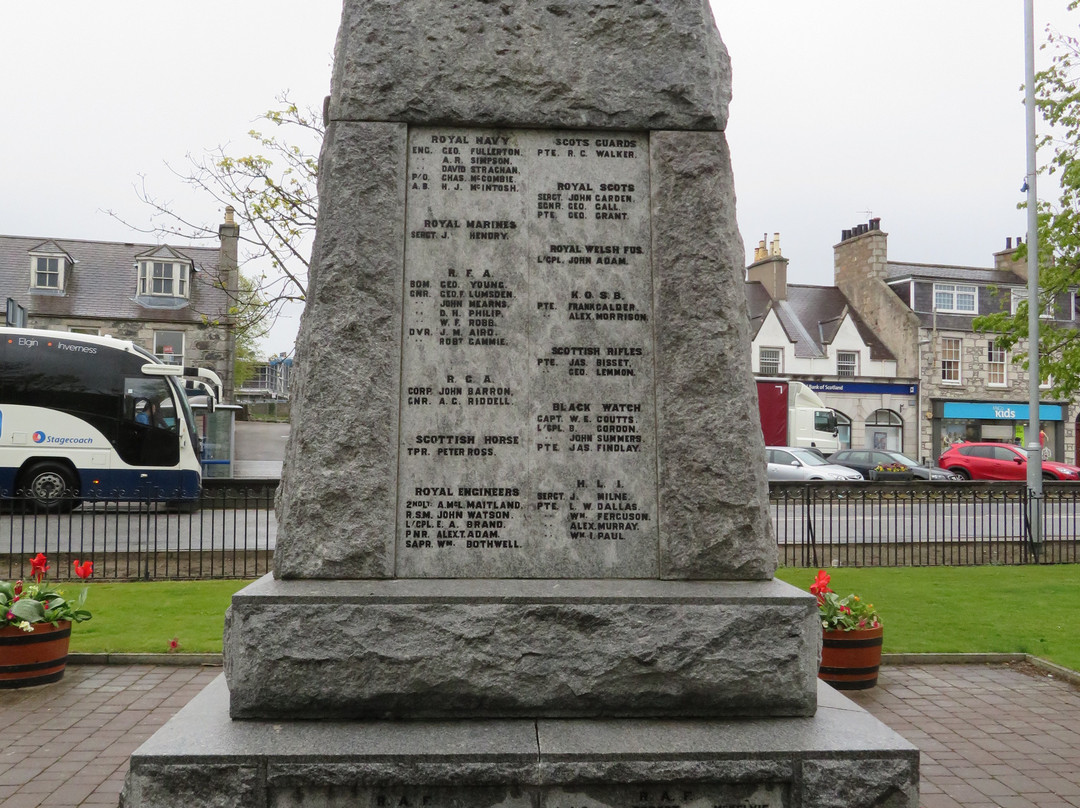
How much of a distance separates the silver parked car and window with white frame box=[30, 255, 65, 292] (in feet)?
101

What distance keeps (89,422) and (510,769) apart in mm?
19561

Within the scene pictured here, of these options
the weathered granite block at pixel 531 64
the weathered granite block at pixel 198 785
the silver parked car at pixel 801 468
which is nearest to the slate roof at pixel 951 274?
the silver parked car at pixel 801 468

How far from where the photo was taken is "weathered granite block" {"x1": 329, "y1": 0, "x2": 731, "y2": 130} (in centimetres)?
429

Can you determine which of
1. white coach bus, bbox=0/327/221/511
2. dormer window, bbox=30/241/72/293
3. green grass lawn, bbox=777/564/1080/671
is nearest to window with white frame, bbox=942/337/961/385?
green grass lawn, bbox=777/564/1080/671

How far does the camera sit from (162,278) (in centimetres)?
4056

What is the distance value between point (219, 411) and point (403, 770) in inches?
1066

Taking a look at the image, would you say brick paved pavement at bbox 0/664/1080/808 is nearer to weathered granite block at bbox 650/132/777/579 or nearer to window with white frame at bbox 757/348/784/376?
weathered granite block at bbox 650/132/777/579

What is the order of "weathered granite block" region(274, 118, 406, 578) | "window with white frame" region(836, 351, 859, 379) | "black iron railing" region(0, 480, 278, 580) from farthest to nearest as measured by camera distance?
"window with white frame" region(836, 351, 859, 379) < "black iron railing" region(0, 480, 278, 580) < "weathered granite block" region(274, 118, 406, 578)

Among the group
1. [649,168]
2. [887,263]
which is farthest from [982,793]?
[887,263]

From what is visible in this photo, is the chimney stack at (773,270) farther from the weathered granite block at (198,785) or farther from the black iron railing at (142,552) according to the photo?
the weathered granite block at (198,785)

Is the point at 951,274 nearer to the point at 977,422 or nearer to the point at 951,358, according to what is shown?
the point at 951,358

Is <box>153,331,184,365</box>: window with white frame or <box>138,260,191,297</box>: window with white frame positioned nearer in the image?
<box>153,331,184,365</box>: window with white frame

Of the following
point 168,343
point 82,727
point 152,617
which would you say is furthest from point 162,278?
point 82,727

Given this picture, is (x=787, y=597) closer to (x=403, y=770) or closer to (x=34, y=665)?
(x=403, y=770)
